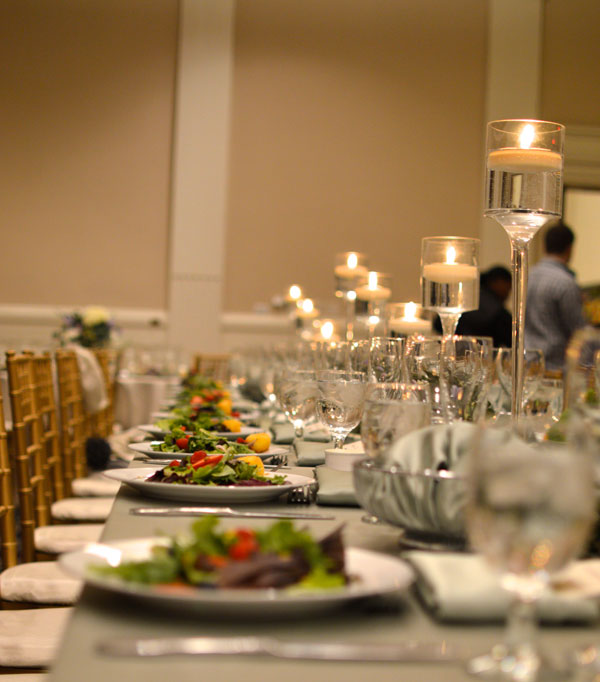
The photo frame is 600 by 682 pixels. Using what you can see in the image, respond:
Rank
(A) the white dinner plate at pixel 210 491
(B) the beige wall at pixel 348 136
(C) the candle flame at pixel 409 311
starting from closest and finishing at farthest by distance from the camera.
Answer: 1. (A) the white dinner plate at pixel 210 491
2. (C) the candle flame at pixel 409 311
3. (B) the beige wall at pixel 348 136

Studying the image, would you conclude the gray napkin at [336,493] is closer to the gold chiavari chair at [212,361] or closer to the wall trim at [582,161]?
the gold chiavari chair at [212,361]

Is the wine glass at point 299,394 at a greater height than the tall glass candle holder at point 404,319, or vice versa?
the tall glass candle holder at point 404,319

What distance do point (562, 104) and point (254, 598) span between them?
8.12 meters

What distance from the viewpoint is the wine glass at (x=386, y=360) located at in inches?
62.2

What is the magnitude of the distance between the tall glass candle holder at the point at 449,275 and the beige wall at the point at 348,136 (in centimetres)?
606

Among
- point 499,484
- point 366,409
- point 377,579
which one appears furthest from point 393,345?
point 499,484

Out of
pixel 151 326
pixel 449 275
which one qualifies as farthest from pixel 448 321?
pixel 151 326

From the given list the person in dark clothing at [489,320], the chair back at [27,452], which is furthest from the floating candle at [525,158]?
the person in dark clothing at [489,320]

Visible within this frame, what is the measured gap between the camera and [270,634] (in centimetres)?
62

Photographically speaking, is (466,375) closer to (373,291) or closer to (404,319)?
(404,319)

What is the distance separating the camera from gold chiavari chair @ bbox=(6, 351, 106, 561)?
2.09 m

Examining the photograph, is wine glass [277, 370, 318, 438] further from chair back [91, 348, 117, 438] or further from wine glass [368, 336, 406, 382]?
chair back [91, 348, 117, 438]

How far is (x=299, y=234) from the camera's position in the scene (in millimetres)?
7883

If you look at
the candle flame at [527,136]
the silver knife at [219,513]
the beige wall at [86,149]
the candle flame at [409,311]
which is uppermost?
the beige wall at [86,149]
